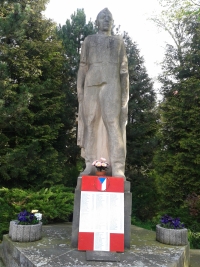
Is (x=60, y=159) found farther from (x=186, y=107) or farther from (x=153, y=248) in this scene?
(x=153, y=248)

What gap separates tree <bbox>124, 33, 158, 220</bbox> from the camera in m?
9.86

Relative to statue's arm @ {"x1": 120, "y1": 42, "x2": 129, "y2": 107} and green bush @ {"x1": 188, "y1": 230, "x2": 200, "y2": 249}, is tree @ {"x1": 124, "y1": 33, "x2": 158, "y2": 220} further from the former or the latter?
statue's arm @ {"x1": 120, "y1": 42, "x2": 129, "y2": 107}

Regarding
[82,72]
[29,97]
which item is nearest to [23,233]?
[82,72]

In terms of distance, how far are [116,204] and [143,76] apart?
7796mm

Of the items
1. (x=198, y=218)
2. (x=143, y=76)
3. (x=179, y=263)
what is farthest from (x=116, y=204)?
(x=143, y=76)

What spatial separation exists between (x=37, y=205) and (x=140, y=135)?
5.19 m

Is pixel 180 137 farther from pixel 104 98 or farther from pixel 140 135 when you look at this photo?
pixel 104 98

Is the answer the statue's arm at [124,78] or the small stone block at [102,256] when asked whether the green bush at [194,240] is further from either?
the statue's arm at [124,78]

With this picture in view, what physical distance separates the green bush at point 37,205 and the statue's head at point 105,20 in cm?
360

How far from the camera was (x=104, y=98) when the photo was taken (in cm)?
424

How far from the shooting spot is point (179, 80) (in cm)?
934

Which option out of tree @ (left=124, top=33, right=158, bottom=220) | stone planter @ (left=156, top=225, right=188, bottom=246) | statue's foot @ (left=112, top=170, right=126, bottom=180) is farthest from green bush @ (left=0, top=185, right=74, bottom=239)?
tree @ (left=124, top=33, right=158, bottom=220)

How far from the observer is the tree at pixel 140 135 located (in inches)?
388

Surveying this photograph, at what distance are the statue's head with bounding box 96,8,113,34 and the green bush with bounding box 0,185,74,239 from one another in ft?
11.8
